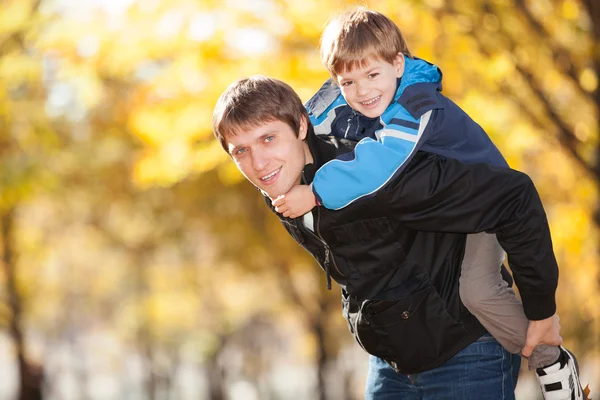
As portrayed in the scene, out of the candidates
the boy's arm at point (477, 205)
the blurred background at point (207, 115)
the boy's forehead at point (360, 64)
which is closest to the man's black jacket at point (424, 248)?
the boy's arm at point (477, 205)

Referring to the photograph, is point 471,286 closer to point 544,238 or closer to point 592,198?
point 544,238

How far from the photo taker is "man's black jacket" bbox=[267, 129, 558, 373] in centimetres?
216

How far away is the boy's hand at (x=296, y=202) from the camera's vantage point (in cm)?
233

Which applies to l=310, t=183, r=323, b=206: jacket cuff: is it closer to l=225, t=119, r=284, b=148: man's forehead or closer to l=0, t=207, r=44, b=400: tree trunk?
l=225, t=119, r=284, b=148: man's forehead

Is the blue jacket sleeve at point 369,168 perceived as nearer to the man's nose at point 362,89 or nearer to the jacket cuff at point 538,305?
the man's nose at point 362,89

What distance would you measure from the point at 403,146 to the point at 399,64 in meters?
0.72

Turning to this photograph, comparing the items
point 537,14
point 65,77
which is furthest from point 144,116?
point 537,14

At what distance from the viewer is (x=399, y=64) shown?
2.88 metres

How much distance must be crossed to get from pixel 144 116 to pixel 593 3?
4.25m

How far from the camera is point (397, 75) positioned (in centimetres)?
292

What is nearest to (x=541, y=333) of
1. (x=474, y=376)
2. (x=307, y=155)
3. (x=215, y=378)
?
(x=474, y=376)

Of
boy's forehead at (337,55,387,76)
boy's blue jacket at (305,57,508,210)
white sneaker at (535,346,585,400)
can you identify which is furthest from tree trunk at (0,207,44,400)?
white sneaker at (535,346,585,400)

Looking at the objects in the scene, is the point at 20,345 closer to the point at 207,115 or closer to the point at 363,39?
the point at 207,115

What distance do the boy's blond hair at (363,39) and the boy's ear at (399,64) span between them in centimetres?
2
